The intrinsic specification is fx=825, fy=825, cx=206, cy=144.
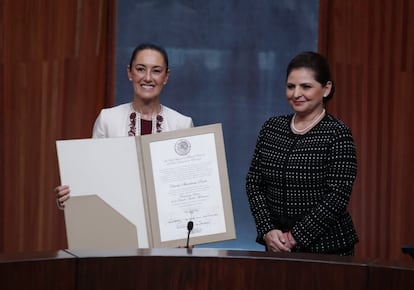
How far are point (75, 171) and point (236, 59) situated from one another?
216 centimetres

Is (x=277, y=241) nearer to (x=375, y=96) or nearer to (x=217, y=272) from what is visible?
(x=217, y=272)

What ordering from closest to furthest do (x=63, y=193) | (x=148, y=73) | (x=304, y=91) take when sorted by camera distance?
1. (x=63, y=193)
2. (x=304, y=91)
3. (x=148, y=73)

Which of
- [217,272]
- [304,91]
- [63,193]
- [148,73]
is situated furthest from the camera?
[148,73]

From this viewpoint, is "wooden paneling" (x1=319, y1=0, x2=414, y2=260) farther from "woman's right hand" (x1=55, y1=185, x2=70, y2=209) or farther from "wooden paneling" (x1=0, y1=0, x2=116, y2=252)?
"woman's right hand" (x1=55, y1=185, x2=70, y2=209)

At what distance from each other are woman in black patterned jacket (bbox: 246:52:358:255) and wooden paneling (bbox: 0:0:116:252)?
1.91 metres

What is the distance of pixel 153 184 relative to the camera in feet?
9.55

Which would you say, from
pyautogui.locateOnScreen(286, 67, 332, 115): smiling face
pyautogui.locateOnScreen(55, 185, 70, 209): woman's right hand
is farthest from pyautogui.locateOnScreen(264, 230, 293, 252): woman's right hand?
pyautogui.locateOnScreen(55, 185, 70, 209): woman's right hand

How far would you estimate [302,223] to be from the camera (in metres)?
2.85

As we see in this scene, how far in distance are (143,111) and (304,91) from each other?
66 centimetres

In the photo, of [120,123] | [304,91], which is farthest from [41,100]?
[304,91]

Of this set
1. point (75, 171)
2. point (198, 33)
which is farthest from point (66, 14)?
point (75, 171)

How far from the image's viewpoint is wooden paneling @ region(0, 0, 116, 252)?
4.65 metres

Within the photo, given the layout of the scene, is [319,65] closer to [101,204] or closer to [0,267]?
[101,204]

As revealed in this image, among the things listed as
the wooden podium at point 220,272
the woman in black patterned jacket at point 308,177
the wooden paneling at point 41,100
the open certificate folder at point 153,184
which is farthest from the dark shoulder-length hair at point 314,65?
the wooden paneling at point 41,100
